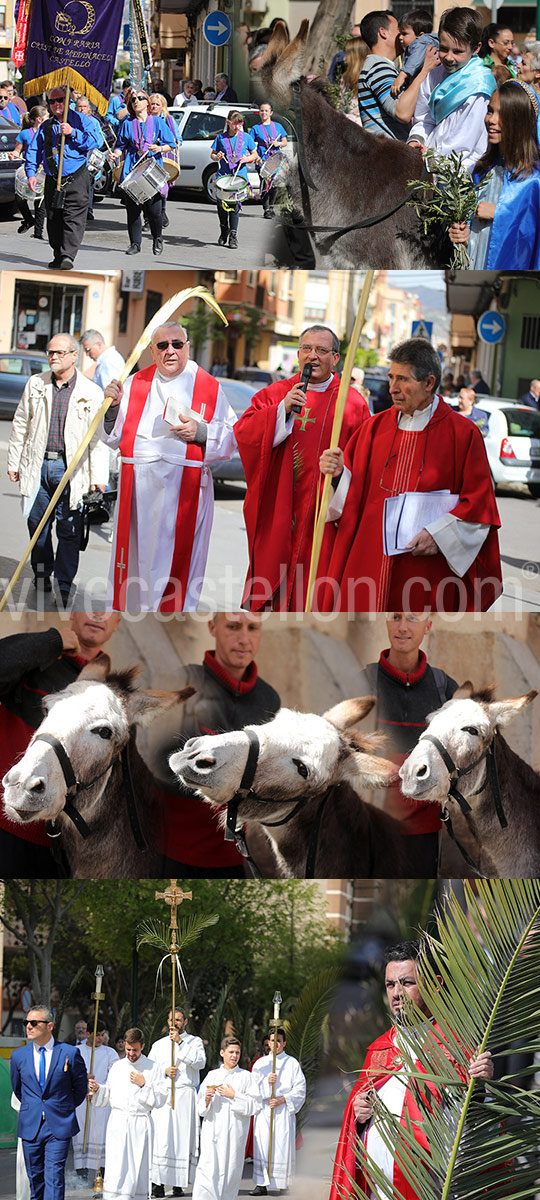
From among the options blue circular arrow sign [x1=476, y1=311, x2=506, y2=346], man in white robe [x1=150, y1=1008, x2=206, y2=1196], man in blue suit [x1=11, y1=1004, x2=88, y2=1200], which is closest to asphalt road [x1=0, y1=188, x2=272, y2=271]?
blue circular arrow sign [x1=476, y1=311, x2=506, y2=346]

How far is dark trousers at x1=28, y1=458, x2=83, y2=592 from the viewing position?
7332 mm

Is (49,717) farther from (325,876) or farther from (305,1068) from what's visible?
(305,1068)

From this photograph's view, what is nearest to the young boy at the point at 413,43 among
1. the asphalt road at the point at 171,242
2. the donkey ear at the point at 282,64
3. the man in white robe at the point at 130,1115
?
the donkey ear at the point at 282,64

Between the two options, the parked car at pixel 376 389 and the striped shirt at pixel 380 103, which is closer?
the parked car at pixel 376 389

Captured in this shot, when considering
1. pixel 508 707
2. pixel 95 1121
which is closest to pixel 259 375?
pixel 508 707

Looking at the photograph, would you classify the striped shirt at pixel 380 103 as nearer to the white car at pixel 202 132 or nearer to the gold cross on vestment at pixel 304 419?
the white car at pixel 202 132

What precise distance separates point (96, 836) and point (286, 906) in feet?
8.63

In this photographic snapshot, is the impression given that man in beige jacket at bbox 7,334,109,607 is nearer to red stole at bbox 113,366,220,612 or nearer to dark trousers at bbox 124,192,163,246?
red stole at bbox 113,366,220,612

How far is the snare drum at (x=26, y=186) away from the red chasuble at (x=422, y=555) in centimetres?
224

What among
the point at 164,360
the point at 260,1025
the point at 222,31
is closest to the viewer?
the point at 164,360

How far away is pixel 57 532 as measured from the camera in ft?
24.2

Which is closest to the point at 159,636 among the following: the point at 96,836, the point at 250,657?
the point at 250,657

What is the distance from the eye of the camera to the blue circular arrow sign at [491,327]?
7.33m

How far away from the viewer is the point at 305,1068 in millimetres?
8711
